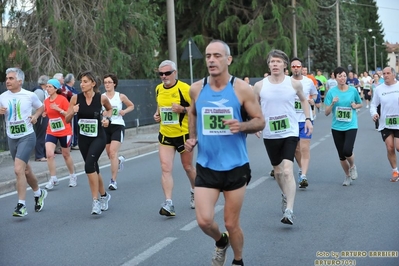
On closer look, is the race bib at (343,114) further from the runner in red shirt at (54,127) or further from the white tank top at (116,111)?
the runner in red shirt at (54,127)

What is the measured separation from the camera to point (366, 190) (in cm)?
1028

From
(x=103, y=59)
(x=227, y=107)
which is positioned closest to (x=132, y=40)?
(x=103, y=59)

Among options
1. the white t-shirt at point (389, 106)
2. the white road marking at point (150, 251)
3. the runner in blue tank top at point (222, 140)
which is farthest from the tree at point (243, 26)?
the runner in blue tank top at point (222, 140)

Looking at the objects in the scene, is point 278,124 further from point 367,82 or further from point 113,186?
point 367,82

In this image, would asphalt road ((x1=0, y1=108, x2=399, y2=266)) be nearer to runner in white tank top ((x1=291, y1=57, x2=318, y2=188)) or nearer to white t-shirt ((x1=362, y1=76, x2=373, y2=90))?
runner in white tank top ((x1=291, y1=57, x2=318, y2=188))

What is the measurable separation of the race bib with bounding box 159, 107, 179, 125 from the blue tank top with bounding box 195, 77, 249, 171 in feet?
10.2

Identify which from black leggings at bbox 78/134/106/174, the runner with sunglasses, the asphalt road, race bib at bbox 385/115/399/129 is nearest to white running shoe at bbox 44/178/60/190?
the asphalt road

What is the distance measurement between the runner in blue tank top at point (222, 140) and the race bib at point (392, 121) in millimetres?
6008

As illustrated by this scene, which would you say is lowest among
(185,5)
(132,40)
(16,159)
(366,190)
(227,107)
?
(366,190)

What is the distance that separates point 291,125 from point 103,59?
14.5m

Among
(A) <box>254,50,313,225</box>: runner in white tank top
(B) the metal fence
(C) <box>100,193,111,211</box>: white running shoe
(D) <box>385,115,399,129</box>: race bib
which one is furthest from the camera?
(B) the metal fence

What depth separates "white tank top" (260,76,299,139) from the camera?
8.23 m

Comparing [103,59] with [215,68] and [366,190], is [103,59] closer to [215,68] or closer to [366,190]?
[366,190]

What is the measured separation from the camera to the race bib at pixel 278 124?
8219 mm
